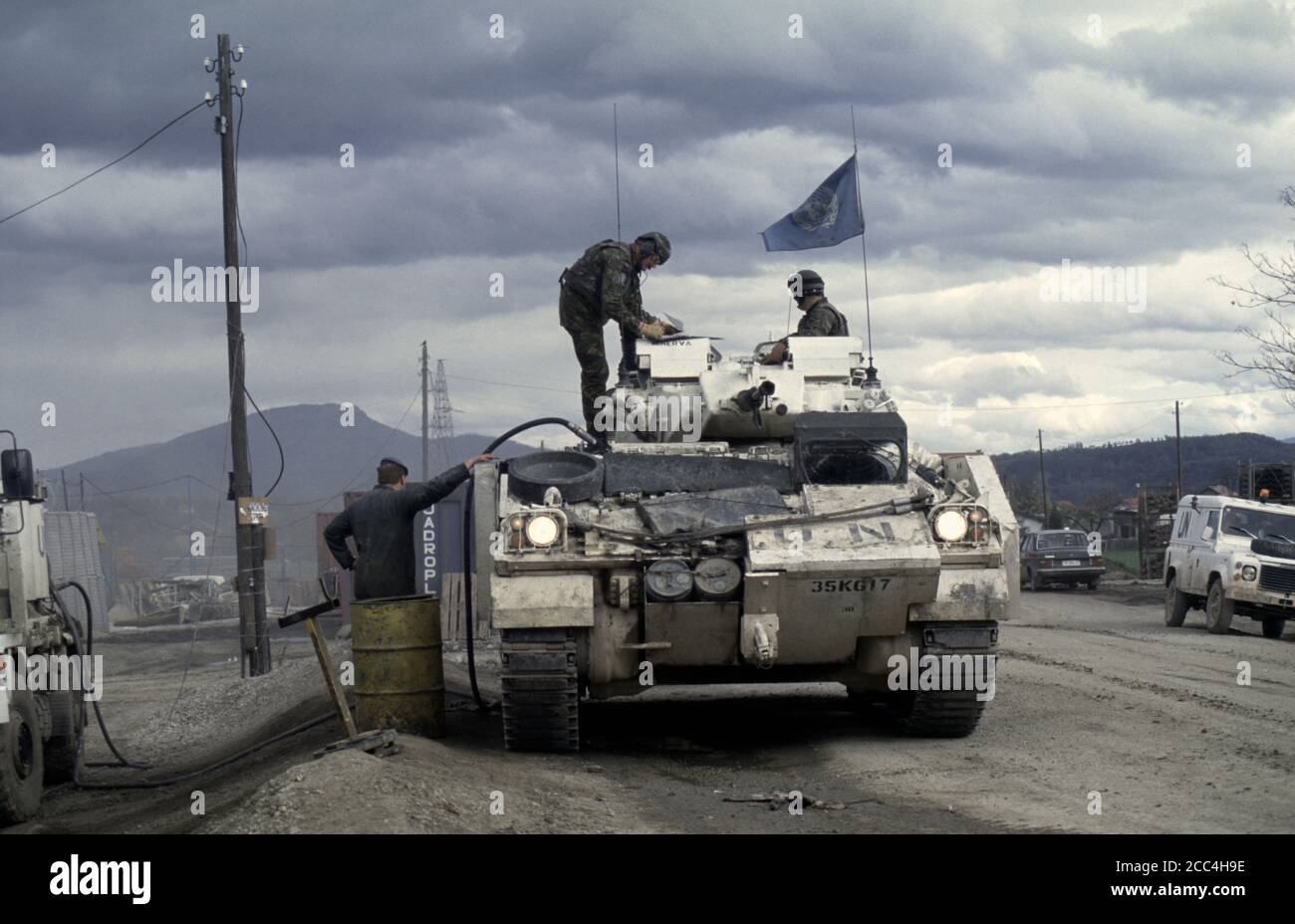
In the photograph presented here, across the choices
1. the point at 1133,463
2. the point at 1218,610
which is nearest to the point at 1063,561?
the point at 1218,610

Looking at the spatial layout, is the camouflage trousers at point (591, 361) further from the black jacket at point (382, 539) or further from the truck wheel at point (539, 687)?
the truck wheel at point (539, 687)

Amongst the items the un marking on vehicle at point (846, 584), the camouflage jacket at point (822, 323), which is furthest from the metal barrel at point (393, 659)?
the camouflage jacket at point (822, 323)

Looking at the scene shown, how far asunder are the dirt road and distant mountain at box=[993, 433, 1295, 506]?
101924 millimetres

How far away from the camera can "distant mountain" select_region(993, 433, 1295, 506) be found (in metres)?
119

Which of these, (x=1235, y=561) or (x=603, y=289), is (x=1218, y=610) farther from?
(x=603, y=289)

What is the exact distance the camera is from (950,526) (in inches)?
405

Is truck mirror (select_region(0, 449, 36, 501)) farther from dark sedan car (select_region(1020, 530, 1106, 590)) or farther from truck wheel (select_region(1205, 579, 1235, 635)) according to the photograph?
dark sedan car (select_region(1020, 530, 1106, 590))

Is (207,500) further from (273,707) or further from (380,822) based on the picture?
(380,822)

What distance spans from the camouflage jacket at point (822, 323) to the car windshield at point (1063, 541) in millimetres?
26809

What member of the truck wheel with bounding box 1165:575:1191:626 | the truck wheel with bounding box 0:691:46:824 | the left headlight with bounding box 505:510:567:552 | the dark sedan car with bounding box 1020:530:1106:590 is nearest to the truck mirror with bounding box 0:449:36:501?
the truck wheel with bounding box 0:691:46:824

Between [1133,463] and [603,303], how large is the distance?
12208cm

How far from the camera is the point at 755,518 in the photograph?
33.4 feet

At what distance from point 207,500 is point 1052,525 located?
3837 inches
